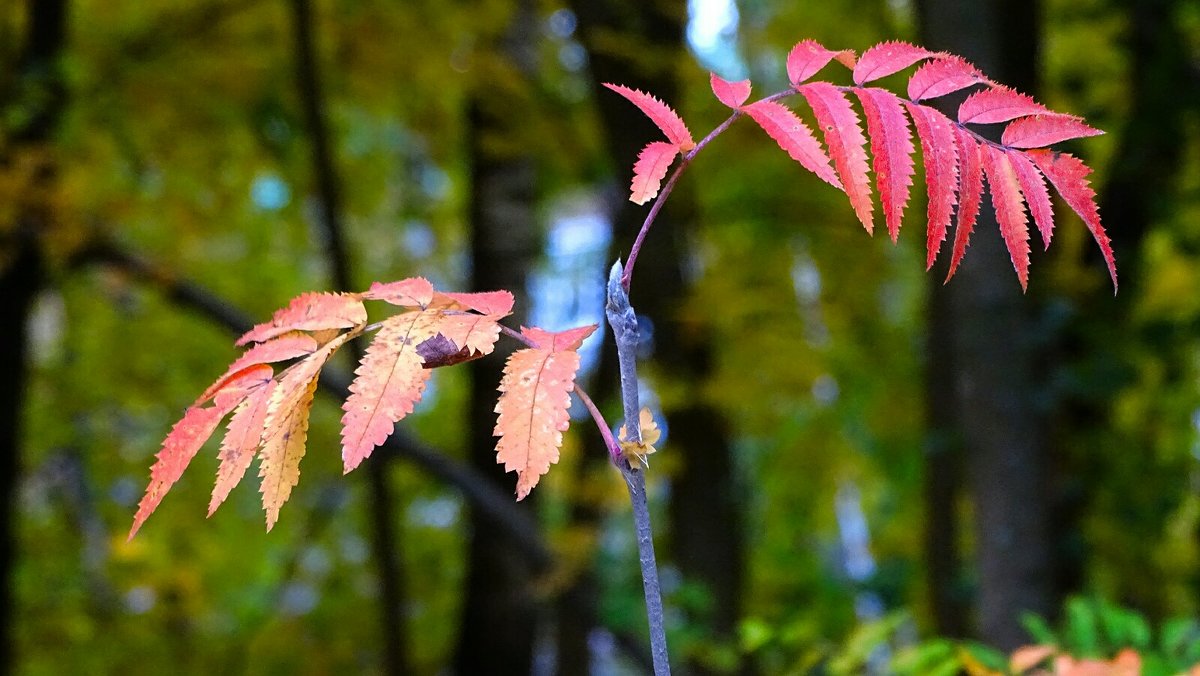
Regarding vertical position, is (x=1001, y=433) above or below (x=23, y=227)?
below

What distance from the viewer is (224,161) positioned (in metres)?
5.04

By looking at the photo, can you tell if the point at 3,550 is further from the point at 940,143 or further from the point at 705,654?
the point at 940,143

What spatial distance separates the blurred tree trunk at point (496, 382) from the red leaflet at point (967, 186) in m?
4.31

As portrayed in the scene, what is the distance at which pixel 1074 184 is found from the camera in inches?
34.5

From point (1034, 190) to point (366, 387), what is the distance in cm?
55

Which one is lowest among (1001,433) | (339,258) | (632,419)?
(1001,433)

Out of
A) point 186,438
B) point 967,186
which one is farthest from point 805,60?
point 186,438

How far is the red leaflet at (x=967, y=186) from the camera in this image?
0.85 m

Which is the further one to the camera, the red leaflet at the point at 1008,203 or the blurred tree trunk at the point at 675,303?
the blurred tree trunk at the point at 675,303

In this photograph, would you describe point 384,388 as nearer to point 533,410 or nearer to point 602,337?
point 533,410

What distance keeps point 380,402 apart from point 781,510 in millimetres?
6463

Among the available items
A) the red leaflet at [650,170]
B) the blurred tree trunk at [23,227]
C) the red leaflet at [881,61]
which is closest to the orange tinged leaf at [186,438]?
the red leaflet at [650,170]

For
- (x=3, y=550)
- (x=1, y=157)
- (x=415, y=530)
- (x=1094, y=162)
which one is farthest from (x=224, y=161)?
(x=1094, y=162)

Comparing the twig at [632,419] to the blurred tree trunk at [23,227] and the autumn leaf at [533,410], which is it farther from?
the blurred tree trunk at [23,227]
